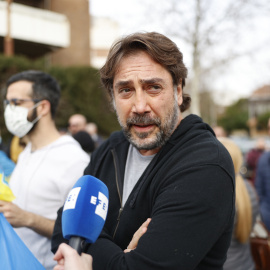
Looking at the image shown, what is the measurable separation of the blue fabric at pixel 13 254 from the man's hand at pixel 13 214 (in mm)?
169

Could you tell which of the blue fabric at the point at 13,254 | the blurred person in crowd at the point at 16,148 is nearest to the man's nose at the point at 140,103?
the blue fabric at the point at 13,254

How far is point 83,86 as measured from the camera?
13711 millimetres

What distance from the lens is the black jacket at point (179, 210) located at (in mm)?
1245

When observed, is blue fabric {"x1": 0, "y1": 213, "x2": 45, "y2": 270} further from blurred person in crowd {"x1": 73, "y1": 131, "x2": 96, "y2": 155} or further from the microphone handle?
blurred person in crowd {"x1": 73, "y1": 131, "x2": 96, "y2": 155}

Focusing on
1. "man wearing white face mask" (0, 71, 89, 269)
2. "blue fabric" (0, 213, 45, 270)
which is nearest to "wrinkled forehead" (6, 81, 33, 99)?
"man wearing white face mask" (0, 71, 89, 269)

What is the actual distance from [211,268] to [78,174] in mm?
1227

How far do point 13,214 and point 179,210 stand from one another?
107 cm

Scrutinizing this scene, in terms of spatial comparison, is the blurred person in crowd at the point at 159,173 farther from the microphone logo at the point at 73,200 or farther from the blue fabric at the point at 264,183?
the blue fabric at the point at 264,183

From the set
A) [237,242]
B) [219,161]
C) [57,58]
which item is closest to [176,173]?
[219,161]

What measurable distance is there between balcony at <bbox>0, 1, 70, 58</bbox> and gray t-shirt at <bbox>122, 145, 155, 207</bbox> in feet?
44.7

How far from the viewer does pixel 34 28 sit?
48.1 feet

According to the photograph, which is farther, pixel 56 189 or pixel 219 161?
pixel 56 189

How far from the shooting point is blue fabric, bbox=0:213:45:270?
1.48 m

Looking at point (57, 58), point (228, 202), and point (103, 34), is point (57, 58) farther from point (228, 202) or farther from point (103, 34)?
point (103, 34)
